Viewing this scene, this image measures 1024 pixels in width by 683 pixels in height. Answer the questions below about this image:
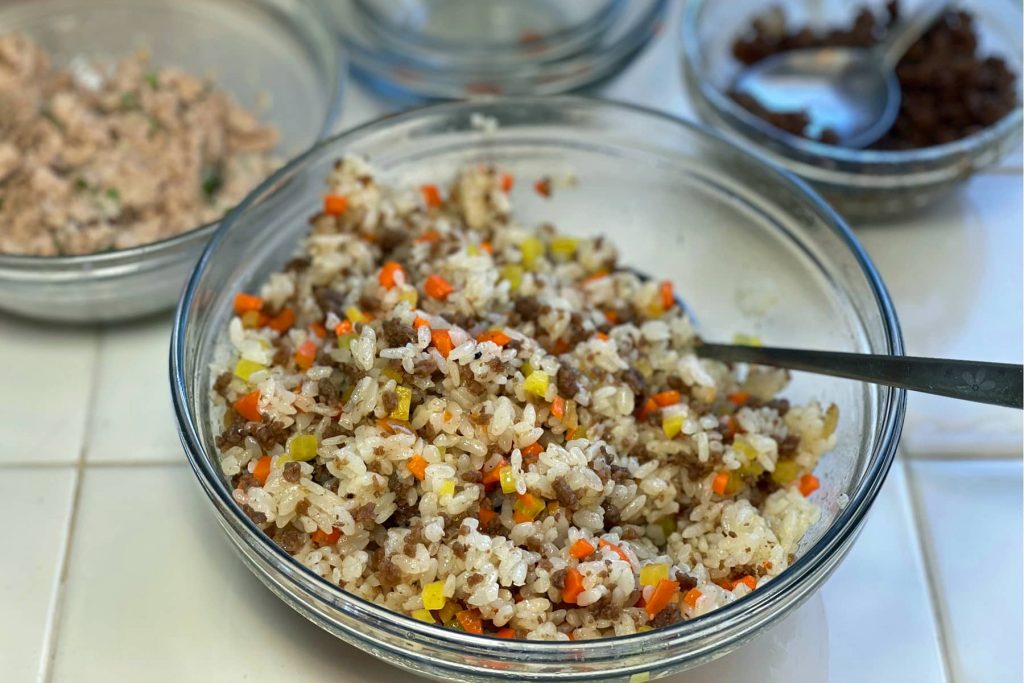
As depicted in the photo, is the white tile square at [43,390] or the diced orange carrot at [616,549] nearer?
Result: the diced orange carrot at [616,549]

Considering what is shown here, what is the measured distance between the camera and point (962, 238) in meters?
1.91

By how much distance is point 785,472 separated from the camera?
55.4 inches

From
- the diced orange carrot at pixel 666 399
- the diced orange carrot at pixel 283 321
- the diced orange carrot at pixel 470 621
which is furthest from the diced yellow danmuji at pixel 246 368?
the diced orange carrot at pixel 666 399

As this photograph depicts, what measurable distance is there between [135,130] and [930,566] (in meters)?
1.53

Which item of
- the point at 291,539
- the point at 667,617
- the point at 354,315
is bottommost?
the point at 667,617

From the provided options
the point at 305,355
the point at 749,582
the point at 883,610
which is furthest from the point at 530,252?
the point at 883,610

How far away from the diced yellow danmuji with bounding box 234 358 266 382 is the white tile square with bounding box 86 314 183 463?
0.28 m

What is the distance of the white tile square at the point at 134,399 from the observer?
63.1 inches

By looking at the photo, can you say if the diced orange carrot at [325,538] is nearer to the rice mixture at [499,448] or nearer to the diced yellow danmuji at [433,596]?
the rice mixture at [499,448]

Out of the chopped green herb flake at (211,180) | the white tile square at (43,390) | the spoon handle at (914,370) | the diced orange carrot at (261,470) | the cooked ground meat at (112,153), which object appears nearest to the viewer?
the spoon handle at (914,370)

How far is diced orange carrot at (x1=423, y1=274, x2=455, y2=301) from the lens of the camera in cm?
142

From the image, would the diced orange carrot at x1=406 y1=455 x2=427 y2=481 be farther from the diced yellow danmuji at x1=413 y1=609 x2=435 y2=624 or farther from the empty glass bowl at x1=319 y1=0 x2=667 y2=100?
the empty glass bowl at x1=319 y1=0 x2=667 y2=100

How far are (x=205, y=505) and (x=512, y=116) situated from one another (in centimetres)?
81

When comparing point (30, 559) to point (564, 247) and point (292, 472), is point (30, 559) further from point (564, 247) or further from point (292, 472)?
point (564, 247)
